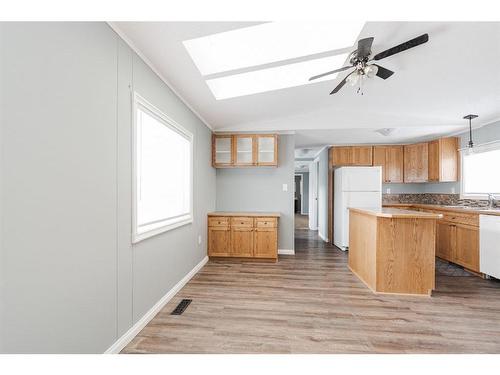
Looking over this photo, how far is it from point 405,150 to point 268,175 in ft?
10.3

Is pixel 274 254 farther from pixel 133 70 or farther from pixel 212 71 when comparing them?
pixel 133 70

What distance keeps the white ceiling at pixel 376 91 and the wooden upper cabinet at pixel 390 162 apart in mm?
325

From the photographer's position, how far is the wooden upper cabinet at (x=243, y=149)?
4.06m

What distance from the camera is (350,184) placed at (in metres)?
4.48

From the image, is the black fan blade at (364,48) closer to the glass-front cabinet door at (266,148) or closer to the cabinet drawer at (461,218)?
the glass-front cabinet door at (266,148)

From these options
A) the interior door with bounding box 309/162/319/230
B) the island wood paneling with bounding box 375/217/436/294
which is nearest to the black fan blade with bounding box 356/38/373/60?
the island wood paneling with bounding box 375/217/436/294

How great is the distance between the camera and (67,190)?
4.09 ft

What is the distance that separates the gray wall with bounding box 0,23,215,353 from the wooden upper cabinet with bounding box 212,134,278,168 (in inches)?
84.2

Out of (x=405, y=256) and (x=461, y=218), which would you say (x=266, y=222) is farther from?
(x=461, y=218)

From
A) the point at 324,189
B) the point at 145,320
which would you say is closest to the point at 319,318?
the point at 145,320

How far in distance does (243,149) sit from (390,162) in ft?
10.8

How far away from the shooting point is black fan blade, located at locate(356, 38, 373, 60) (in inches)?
72.1

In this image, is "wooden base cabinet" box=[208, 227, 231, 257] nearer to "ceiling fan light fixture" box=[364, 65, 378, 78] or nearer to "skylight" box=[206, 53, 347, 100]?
"skylight" box=[206, 53, 347, 100]
